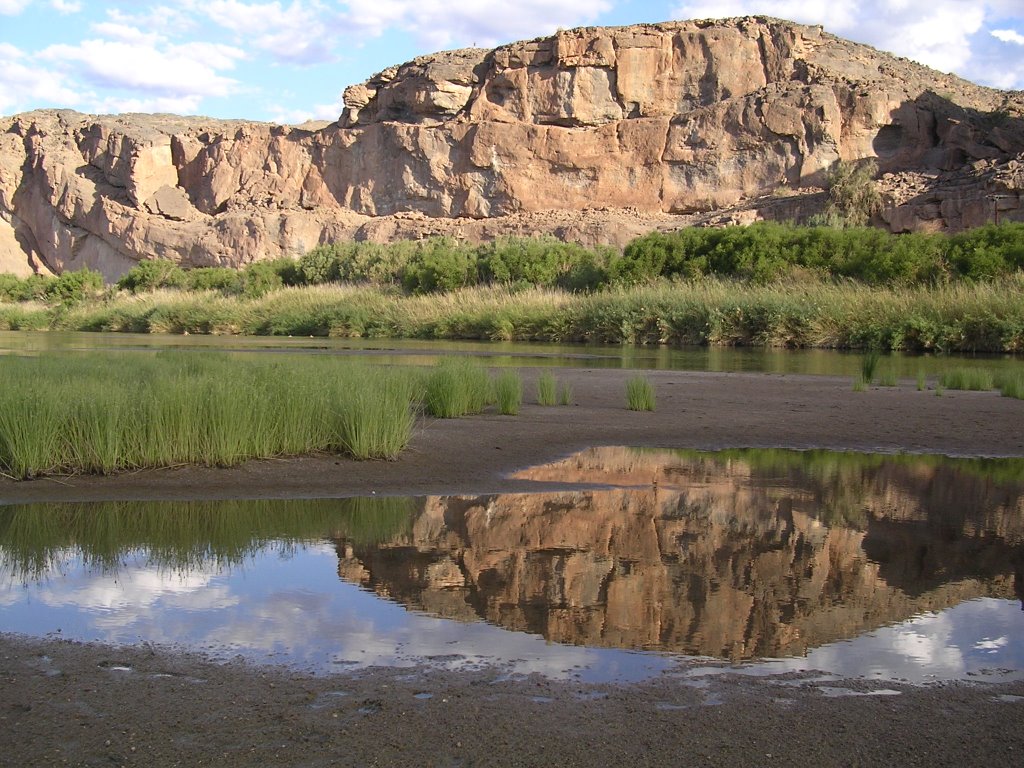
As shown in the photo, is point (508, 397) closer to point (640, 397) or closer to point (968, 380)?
point (640, 397)

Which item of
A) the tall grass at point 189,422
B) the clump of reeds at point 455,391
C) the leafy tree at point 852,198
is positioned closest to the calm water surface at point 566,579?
the tall grass at point 189,422

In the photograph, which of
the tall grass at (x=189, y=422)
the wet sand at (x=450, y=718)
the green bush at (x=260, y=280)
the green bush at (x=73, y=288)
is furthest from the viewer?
the green bush at (x=73, y=288)

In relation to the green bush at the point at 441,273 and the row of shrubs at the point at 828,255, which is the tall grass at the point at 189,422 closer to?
the row of shrubs at the point at 828,255

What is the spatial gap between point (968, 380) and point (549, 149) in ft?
204

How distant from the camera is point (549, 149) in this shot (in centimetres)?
7594

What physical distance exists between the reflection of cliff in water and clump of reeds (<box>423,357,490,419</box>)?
11.5ft

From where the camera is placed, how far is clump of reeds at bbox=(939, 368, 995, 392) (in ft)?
53.4

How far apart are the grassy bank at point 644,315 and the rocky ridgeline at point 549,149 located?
2752 cm

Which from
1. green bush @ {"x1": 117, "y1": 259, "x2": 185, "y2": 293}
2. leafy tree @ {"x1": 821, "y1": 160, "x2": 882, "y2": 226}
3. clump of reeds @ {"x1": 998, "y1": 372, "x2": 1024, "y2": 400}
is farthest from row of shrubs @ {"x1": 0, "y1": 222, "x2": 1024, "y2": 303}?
leafy tree @ {"x1": 821, "y1": 160, "x2": 882, "y2": 226}

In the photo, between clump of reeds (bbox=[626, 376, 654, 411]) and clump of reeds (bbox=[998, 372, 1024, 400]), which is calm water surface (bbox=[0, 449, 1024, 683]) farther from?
clump of reeds (bbox=[998, 372, 1024, 400])

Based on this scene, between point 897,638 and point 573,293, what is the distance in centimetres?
3691

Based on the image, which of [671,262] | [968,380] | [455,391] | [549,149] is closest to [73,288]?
[549,149]

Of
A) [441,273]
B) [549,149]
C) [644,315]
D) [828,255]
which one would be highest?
[549,149]

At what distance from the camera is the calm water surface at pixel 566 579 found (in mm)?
4453
